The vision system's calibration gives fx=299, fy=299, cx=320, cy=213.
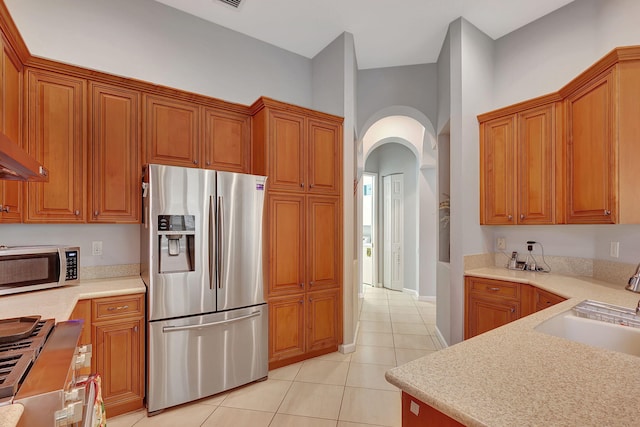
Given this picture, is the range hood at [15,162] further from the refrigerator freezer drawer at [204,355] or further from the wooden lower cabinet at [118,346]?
the refrigerator freezer drawer at [204,355]

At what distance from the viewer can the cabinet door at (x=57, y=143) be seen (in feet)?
6.72

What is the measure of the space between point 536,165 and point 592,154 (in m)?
0.43

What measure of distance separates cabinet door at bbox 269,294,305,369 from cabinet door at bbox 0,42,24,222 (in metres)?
1.89

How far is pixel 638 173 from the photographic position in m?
1.94

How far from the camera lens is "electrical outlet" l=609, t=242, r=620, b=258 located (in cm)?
233

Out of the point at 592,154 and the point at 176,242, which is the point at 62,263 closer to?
the point at 176,242

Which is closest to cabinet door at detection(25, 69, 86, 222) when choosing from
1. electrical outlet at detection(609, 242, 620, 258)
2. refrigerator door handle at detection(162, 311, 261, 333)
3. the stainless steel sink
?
refrigerator door handle at detection(162, 311, 261, 333)

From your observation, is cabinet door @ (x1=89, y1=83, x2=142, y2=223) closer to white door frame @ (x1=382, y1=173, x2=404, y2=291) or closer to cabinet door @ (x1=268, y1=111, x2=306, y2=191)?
cabinet door @ (x1=268, y1=111, x2=306, y2=191)

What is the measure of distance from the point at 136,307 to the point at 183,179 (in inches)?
37.5

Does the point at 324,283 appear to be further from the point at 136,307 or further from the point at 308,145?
the point at 136,307

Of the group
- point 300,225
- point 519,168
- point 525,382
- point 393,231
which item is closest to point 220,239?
point 300,225

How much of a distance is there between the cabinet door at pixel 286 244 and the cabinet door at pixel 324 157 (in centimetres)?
28

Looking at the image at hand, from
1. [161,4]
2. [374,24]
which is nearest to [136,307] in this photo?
[161,4]

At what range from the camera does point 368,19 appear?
2.96 m
